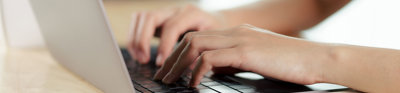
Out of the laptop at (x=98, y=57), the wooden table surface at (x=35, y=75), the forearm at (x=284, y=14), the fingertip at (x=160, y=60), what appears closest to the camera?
the laptop at (x=98, y=57)

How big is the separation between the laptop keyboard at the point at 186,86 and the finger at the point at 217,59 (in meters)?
0.02

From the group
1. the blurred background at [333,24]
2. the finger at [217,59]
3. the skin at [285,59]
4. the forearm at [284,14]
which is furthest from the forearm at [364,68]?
the forearm at [284,14]

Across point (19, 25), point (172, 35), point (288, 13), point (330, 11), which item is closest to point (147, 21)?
point (172, 35)

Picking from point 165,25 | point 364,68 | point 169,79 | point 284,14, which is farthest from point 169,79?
point 284,14

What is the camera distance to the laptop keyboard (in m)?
0.46

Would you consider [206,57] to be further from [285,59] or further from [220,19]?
[220,19]

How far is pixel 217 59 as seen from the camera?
0.52 meters

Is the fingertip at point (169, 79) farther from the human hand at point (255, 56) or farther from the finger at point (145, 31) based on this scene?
the finger at point (145, 31)

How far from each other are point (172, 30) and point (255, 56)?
0.31 meters

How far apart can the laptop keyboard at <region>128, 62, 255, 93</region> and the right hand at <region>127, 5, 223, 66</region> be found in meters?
0.22

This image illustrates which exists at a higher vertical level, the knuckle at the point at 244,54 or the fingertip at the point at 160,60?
the knuckle at the point at 244,54

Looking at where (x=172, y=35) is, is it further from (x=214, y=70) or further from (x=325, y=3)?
(x=325, y=3)

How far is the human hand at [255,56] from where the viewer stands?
517mm

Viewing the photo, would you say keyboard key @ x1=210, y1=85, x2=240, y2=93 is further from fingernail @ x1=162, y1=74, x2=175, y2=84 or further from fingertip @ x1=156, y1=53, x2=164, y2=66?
fingertip @ x1=156, y1=53, x2=164, y2=66
